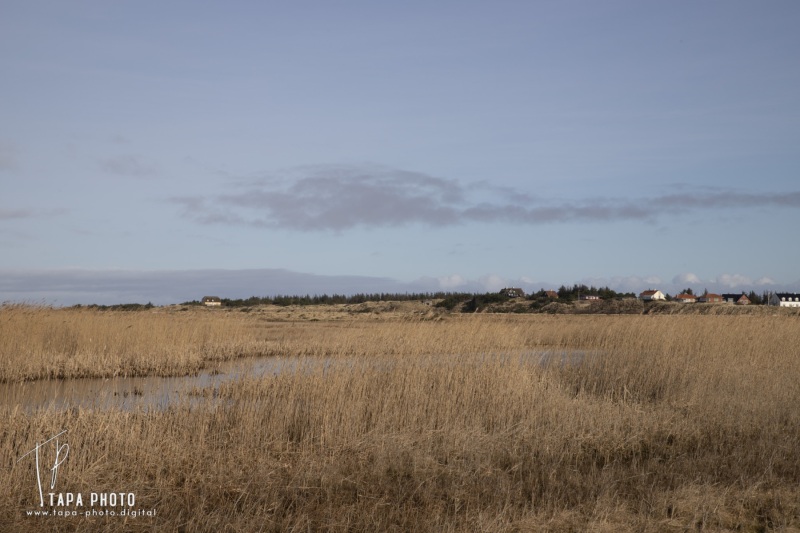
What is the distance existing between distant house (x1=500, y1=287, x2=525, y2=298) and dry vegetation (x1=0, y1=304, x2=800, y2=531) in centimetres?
4487

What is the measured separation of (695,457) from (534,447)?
1.98 metres

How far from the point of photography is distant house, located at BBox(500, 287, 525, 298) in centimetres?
5891

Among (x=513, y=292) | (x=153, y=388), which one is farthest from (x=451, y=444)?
(x=513, y=292)

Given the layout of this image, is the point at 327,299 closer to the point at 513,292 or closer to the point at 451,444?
the point at 513,292

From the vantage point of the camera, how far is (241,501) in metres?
6.10

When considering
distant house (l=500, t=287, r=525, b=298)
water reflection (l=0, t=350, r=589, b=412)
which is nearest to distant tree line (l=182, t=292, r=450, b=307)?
distant house (l=500, t=287, r=525, b=298)

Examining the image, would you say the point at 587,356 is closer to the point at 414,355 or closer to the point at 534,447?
the point at 414,355

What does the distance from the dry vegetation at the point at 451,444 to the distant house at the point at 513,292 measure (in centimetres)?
4487

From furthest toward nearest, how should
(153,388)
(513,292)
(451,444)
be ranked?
(513,292) < (153,388) < (451,444)

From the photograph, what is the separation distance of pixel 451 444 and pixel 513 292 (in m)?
55.6

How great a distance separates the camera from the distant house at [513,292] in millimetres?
58906

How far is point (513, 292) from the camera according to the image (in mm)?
62562

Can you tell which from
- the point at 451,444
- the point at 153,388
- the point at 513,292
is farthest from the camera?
the point at 513,292

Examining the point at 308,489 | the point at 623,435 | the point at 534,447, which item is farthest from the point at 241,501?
the point at 623,435
